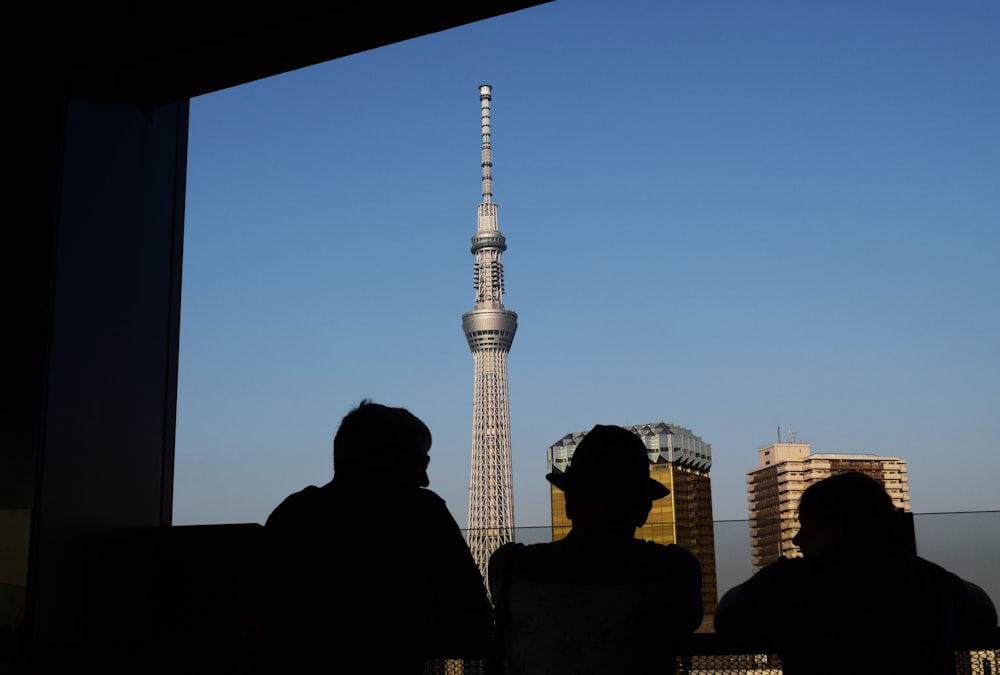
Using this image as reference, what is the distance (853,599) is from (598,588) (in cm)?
41

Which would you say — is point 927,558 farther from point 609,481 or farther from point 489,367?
point 489,367

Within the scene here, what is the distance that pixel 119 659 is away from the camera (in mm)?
2627

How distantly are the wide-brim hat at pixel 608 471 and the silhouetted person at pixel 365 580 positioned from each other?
23 cm

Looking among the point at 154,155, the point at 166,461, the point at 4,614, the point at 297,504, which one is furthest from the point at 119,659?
the point at 154,155

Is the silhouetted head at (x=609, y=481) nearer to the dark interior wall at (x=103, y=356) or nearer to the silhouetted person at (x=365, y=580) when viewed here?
the silhouetted person at (x=365, y=580)

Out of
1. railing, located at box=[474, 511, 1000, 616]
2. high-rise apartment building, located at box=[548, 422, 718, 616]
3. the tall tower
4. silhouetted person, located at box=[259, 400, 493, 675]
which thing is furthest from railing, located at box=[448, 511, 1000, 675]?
the tall tower

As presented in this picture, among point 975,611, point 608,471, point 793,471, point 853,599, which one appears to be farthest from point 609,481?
point 793,471

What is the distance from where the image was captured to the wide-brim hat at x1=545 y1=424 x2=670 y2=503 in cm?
171

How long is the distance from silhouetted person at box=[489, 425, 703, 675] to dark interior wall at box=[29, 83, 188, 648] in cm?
143

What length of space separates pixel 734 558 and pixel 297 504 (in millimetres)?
971

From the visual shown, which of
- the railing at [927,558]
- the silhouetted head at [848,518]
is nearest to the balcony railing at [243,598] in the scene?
the railing at [927,558]

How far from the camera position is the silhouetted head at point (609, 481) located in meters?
1.71

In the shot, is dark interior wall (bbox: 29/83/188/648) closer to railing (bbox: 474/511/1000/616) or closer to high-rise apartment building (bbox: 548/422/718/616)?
railing (bbox: 474/511/1000/616)

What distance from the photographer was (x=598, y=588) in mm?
1631
